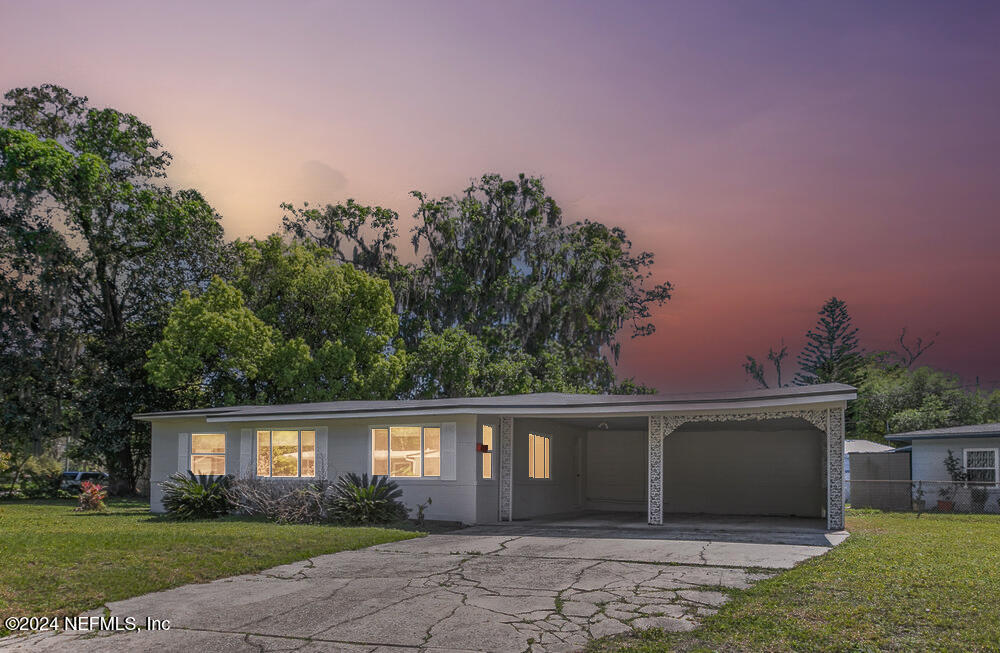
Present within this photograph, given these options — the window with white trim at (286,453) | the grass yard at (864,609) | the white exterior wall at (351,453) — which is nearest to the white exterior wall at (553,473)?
the white exterior wall at (351,453)

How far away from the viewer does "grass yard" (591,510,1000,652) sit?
5996 millimetres

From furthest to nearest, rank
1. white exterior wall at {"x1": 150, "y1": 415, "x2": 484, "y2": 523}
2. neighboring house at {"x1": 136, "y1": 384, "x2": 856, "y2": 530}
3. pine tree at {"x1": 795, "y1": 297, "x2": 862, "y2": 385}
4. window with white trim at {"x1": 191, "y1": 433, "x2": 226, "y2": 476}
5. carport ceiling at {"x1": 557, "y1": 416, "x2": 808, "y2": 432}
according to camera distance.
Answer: pine tree at {"x1": 795, "y1": 297, "x2": 862, "y2": 385} → window with white trim at {"x1": 191, "y1": 433, "x2": 226, "y2": 476} → carport ceiling at {"x1": 557, "y1": 416, "x2": 808, "y2": 432} → white exterior wall at {"x1": 150, "y1": 415, "x2": 484, "y2": 523} → neighboring house at {"x1": 136, "y1": 384, "x2": 856, "y2": 530}

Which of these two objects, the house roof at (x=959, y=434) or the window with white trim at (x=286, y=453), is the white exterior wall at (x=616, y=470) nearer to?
the house roof at (x=959, y=434)

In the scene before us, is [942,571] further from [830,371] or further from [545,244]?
[830,371]

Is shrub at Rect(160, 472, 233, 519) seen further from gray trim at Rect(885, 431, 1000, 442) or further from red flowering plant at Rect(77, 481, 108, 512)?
gray trim at Rect(885, 431, 1000, 442)

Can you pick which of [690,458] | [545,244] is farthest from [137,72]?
[545,244]

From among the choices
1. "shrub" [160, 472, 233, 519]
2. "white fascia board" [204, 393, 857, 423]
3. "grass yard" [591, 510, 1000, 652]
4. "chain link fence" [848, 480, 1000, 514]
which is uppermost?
"white fascia board" [204, 393, 857, 423]

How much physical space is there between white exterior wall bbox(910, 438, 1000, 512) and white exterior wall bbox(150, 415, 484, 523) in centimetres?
1457

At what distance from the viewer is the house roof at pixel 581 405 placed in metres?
13.7

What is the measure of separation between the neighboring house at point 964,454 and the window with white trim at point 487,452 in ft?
43.3

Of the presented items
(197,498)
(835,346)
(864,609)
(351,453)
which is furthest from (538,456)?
(835,346)

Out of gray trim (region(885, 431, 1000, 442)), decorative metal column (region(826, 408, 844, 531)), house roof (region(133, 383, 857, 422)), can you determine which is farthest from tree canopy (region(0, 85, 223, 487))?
gray trim (region(885, 431, 1000, 442))

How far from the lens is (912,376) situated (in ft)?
136

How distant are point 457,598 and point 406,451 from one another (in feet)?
29.4
